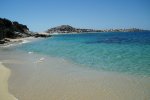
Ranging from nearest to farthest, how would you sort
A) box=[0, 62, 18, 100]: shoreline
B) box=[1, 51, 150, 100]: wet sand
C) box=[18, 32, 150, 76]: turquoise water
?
box=[0, 62, 18, 100]: shoreline → box=[1, 51, 150, 100]: wet sand → box=[18, 32, 150, 76]: turquoise water

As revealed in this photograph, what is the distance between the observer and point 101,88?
9.52m

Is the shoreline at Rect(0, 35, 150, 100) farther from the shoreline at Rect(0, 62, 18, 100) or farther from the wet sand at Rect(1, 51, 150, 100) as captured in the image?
the shoreline at Rect(0, 62, 18, 100)

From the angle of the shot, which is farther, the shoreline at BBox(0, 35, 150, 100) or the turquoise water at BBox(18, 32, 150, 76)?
the turquoise water at BBox(18, 32, 150, 76)

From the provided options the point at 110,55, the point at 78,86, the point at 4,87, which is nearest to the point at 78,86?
the point at 78,86

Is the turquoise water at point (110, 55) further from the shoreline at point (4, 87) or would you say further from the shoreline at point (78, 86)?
the shoreline at point (4, 87)

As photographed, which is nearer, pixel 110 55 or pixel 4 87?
pixel 4 87

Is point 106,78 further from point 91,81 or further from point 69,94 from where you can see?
point 69,94

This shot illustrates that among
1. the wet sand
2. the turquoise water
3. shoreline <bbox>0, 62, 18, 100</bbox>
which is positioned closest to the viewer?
shoreline <bbox>0, 62, 18, 100</bbox>

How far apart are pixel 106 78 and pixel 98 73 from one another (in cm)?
130

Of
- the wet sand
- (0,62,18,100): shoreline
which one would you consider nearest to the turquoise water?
the wet sand

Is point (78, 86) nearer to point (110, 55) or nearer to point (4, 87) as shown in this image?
point (4, 87)

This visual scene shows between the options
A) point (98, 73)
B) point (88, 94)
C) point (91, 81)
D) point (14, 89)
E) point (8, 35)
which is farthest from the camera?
point (8, 35)

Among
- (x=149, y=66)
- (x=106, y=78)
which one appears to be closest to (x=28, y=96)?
Answer: (x=106, y=78)

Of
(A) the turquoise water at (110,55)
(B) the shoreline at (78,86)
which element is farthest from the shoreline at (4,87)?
(A) the turquoise water at (110,55)
